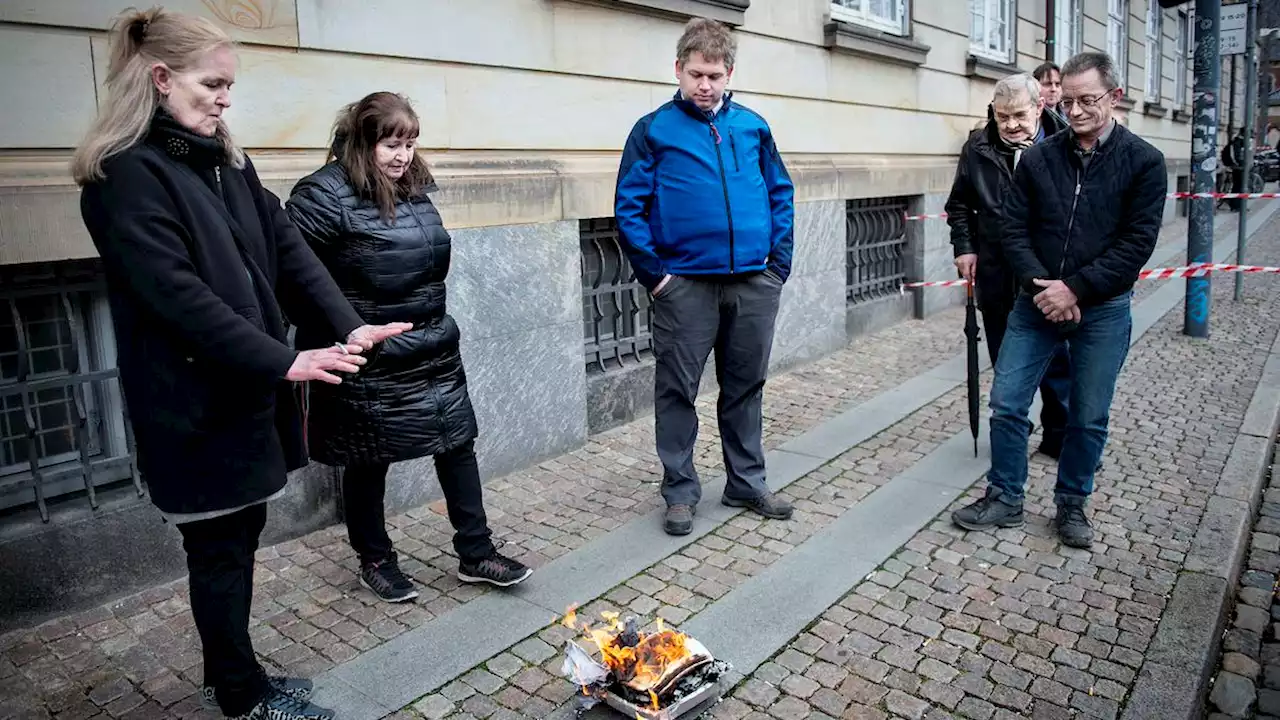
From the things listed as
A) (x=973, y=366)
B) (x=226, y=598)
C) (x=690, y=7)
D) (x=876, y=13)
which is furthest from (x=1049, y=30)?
(x=226, y=598)

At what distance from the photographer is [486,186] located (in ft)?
16.9

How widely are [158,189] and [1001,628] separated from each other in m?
3.01

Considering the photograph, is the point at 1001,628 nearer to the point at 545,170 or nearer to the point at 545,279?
the point at 545,279

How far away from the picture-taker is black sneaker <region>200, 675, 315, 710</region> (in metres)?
3.01

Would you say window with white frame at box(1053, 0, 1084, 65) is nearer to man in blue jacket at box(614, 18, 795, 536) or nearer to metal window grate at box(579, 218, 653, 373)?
metal window grate at box(579, 218, 653, 373)

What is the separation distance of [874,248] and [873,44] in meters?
1.82

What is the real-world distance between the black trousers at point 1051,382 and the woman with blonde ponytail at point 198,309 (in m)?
3.61

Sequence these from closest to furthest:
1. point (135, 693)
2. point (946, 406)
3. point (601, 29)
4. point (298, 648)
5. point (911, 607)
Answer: point (135, 693) → point (298, 648) → point (911, 607) → point (601, 29) → point (946, 406)

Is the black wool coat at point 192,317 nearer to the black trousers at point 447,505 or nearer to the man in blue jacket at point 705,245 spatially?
the black trousers at point 447,505

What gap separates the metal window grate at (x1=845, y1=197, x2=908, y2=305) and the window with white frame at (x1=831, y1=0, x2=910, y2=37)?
1.54 meters

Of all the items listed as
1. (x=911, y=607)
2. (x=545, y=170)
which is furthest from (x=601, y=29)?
(x=911, y=607)

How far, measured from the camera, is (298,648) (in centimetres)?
350

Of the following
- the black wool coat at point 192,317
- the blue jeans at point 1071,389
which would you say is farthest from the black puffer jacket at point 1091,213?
the black wool coat at point 192,317

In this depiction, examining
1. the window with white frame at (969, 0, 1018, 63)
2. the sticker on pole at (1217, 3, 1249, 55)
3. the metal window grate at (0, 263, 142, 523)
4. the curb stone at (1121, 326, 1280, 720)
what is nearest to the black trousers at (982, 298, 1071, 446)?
the curb stone at (1121, 326, 1280, 720)
